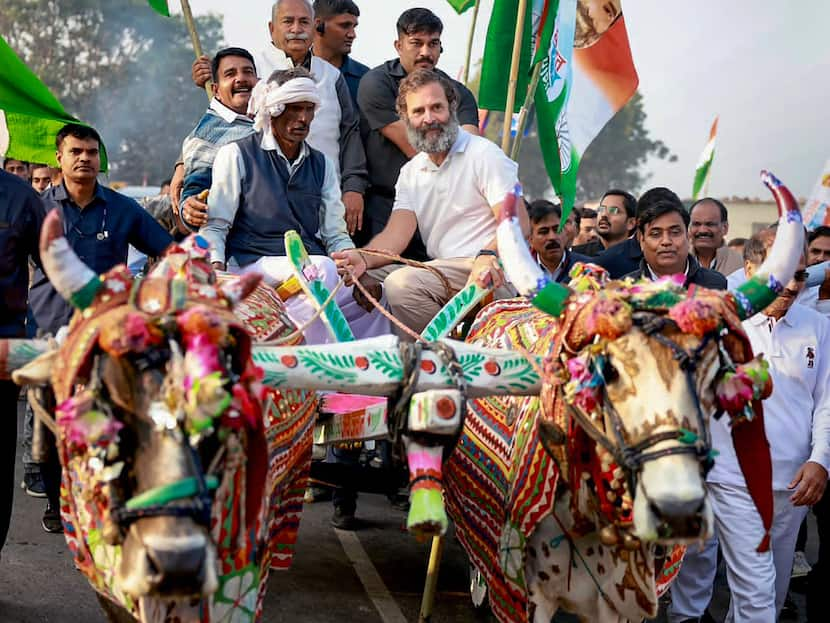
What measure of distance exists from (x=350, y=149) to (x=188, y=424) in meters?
4.43

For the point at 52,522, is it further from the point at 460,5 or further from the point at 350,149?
the point at 460,5

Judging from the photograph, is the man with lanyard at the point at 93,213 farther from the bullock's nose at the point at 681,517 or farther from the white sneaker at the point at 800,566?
the white sneaker at the point at 800,566

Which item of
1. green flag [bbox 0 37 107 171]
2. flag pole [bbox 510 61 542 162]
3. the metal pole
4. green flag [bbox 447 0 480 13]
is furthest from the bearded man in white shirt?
green flag [bbox 447 0 480 13]

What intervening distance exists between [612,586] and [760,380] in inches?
40.8

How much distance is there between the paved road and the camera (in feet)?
19.6

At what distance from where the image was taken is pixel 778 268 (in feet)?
12.3

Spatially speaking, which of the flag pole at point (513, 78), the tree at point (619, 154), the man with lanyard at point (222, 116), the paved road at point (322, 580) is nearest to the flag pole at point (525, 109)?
the flag pole at point (513, 78)

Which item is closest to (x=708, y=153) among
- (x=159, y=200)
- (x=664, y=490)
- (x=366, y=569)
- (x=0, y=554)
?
(x=159, y=200)

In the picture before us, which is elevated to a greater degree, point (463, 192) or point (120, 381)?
point (463, 192)

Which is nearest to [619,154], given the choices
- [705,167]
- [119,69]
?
[119,69]

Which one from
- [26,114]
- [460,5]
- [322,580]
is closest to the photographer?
[26,114]

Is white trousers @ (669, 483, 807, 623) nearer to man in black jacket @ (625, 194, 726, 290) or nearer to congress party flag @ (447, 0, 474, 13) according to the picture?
man in black jacket @ (625, 194, 726, 290)

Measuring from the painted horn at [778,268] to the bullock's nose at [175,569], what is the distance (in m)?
2.02

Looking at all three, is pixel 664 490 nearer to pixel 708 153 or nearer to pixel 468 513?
pixel 468 513
